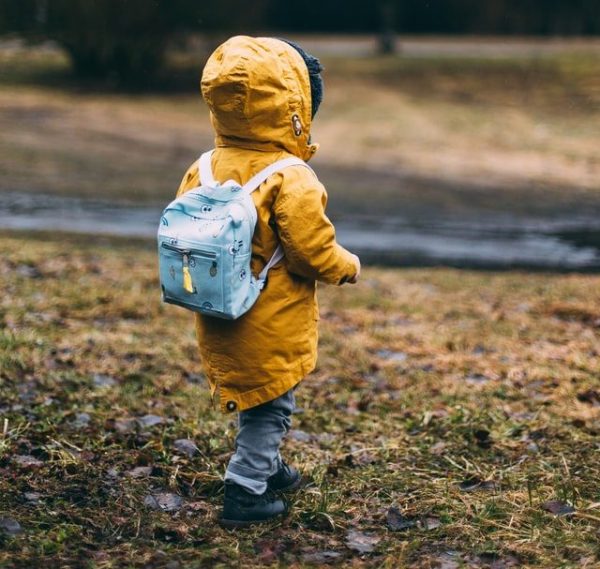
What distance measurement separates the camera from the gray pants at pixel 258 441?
12.2ft

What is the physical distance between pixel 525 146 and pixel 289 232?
16.0 meters

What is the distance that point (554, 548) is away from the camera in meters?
3.55

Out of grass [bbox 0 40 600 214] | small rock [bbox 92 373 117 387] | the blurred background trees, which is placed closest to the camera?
small rock [bbox 92 373 117 387]

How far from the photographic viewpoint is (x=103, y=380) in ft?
18.3

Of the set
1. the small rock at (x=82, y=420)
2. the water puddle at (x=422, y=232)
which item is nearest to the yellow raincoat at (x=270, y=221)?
the small rock at (x=82, y=420)

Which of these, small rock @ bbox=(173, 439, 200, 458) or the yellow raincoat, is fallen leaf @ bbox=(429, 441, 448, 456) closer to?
small rock @ bbox=(173, 439, 200, 458)

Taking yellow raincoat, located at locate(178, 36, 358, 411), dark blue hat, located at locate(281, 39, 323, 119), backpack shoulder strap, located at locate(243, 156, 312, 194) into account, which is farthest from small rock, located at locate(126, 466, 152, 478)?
dark blue hat, located at locate(281, 39, 323, 119)

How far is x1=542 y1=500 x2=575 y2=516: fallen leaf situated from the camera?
12.7 feet

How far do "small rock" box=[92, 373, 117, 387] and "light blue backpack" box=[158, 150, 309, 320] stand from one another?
208 cm

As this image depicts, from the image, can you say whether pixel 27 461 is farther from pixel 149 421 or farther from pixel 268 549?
pixel 268 549

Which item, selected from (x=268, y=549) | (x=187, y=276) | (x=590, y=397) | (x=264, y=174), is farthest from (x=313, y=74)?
(x=590, y=397)

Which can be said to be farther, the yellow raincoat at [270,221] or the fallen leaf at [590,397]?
the fallen leaf at [590,397]

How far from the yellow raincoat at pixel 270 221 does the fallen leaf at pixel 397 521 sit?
745mm

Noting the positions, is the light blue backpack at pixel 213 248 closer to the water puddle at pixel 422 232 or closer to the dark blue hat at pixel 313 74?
the dark blue hat at pixel 313 74
